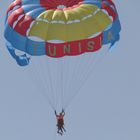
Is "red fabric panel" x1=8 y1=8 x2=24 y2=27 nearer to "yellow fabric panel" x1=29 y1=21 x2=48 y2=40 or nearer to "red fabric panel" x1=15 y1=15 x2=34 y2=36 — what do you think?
"red fabric panel" x1=15 y1=15 x2=34 y2=36

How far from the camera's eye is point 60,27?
104m

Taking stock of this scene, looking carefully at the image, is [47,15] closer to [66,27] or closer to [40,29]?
[40,29]

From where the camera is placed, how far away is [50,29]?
10431 centimetres

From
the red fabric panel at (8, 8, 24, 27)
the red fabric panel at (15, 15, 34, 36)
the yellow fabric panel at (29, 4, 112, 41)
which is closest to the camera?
the yellow fabric panel at (29, 4, 112, 41)

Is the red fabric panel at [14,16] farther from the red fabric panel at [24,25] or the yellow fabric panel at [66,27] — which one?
the yellow fabric panel at [66,27]

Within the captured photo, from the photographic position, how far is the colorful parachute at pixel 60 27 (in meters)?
104

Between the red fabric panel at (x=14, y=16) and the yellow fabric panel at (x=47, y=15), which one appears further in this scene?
the red fabric panel at (x=14, y=16)

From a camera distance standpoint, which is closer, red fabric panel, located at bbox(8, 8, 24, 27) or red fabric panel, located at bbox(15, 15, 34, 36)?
red fabric panel, located at bbox(15, 15, 34, 36)

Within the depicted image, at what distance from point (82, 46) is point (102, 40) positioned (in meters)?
1.27

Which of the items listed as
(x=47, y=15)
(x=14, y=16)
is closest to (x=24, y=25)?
(x=14, y=16)

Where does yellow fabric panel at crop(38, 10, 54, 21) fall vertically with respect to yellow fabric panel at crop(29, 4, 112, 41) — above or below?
above

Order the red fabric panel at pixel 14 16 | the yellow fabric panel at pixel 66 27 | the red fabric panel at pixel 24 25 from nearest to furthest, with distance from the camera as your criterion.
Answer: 1. the yellow fabric panel at pixel 66 27
2. the red fabric panel at pixel 24 25
3. the red fabric panel at pixel 14 16

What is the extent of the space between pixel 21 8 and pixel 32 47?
7.45 ft

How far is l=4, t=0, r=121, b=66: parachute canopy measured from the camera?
104312 mm
